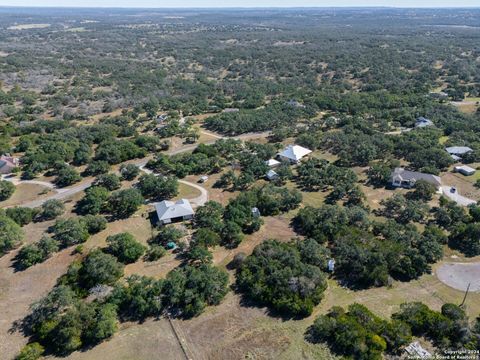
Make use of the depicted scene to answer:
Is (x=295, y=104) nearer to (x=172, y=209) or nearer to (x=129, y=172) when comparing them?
(x=129, y=172)

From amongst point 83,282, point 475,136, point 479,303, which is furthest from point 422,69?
point 83,282

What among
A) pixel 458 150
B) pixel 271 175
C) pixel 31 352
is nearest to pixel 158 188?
pixel 271 175

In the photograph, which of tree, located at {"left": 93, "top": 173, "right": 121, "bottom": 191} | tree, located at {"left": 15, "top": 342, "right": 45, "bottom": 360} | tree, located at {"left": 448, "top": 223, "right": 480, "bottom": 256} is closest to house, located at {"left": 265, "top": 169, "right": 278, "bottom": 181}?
tree, located at {"left": 93, "top": 173, "right": 121, "bottom": 191}

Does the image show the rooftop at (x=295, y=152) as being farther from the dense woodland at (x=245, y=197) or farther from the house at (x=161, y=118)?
the house at (x=161, y=118)

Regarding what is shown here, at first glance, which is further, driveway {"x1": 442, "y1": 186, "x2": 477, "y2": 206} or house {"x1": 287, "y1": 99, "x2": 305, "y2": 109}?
house {"x1": 287, "y1": 99, "x2": 305, "y2": 109}

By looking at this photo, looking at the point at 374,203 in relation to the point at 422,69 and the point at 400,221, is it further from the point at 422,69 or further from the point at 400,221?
the point at 422,69

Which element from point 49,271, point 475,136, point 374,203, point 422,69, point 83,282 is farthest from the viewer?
point 422,69

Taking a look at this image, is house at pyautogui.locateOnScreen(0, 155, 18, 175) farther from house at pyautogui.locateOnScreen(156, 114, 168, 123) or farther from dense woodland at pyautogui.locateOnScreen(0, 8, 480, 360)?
house at pyautogui.locateOnScreen(156, 114, 168, 123)

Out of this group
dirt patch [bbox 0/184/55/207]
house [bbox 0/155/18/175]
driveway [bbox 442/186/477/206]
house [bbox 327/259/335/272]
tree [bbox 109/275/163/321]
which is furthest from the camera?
house [bbox 0/155/18/175]
